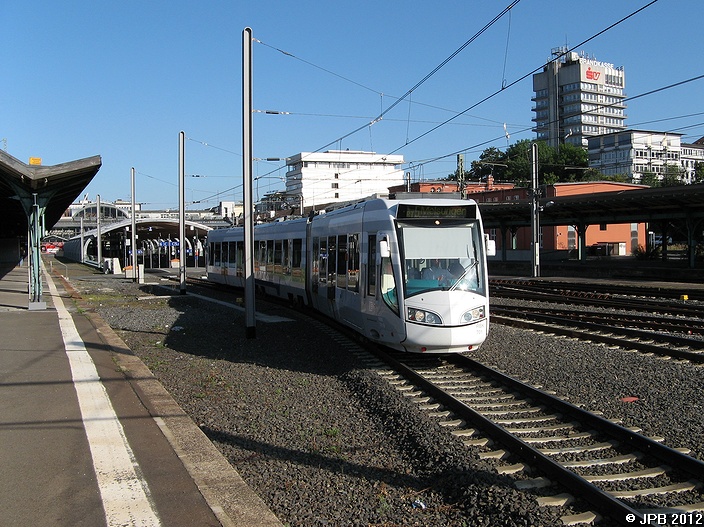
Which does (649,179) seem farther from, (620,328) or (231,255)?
(620,328)

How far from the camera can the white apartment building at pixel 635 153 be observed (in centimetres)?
12038

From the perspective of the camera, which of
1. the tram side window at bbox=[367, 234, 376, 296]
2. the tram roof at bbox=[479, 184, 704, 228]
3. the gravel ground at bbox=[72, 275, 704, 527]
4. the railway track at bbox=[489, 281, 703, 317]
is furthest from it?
the tram roof at bbox=[479, 184, 704, 228]

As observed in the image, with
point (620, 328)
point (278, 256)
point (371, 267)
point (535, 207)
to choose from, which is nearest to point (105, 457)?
point (371, 267)

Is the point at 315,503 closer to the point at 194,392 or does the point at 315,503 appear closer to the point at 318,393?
the point at 318,393

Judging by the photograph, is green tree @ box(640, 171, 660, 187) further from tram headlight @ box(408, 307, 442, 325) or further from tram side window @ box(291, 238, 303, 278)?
tram headlight @ box(408, 307, 442, 325)

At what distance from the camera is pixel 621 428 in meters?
6.70

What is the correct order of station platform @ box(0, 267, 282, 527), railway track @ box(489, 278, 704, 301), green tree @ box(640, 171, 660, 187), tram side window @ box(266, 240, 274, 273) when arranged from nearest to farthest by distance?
station platform @ box(0, 267, 282, 527)
tram side window @ box(266, 240, 274, 273)
railway track @ box(489, 278, 704, 301)
green tree @ box(640, 171, 660, 187)

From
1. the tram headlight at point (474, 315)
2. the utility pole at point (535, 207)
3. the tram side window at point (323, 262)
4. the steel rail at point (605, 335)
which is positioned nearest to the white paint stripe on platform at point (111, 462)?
the tram headlight at point (474, 315)

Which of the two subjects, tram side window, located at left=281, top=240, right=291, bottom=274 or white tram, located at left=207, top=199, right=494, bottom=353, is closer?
white tram, located at left=207, top=199, right=494, bottom=353

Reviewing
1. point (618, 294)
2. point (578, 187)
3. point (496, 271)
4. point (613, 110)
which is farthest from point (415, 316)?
point (613, 110)

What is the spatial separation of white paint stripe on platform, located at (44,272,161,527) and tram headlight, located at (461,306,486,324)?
521 centimetres

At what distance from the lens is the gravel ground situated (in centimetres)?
531

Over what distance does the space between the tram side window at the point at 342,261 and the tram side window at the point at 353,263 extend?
30cm

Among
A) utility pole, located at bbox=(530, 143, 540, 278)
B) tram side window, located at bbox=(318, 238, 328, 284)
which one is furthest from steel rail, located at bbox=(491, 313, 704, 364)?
utility pole, located at bbox=(530, 143, 540, 278)
